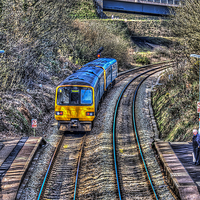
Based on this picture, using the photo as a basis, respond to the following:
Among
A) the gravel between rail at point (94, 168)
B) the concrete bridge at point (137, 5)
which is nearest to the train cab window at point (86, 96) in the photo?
the gravel between rail at point (94, 168)

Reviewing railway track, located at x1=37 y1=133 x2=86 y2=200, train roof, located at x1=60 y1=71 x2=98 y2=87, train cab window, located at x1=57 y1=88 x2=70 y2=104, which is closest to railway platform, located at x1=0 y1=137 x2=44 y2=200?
railway track, located at x1=37 y1=133 x2=86 y2=200

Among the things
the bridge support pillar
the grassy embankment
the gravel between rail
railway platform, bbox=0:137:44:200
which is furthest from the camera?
the bridge support pillar

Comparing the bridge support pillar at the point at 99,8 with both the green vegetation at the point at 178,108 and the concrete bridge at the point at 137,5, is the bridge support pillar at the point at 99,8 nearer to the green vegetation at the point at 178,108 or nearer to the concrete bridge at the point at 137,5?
the concrete bridge at the point at 137,5

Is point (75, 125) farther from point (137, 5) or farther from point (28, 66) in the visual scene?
point (137, 5)

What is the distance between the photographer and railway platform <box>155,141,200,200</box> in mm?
8570

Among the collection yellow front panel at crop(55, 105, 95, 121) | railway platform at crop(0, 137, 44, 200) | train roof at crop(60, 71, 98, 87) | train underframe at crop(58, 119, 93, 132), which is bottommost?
railway platform at crop(0, 137, 44, 200)

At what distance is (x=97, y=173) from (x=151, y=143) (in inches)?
163

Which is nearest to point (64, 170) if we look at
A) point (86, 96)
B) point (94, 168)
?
point (94, 168)

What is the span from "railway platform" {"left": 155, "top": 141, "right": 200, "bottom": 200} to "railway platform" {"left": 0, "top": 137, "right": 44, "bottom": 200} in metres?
5.45

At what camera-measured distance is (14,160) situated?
36.0 feet

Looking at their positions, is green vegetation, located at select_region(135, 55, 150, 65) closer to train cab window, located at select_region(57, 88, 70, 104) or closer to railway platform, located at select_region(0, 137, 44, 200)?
train cab window, located at select_region(57, 88, 70, 104)

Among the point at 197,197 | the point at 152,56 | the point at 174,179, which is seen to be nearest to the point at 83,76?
the point at 174,179

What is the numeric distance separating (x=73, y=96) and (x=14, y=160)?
14.8 feet

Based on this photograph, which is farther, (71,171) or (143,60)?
(143,60)
